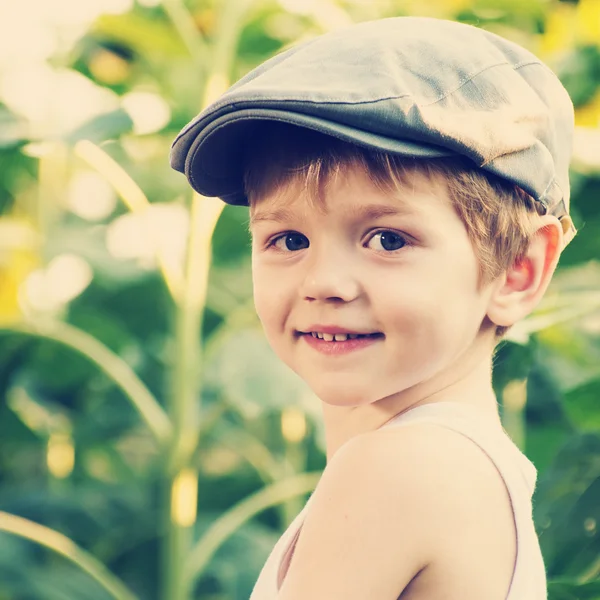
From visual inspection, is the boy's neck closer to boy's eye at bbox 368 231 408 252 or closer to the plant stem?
boy's eye at bbox 368 231 408 252

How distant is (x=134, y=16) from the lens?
1.67m

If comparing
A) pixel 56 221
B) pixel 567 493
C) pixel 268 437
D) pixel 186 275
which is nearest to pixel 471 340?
pixel 567 493

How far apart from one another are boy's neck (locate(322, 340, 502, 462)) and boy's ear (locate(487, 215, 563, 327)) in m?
0.04

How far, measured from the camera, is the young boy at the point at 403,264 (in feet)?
2.00

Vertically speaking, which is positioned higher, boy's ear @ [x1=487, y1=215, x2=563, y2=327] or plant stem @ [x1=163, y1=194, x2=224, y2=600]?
boy's ear @ [x1=487, y1=215, x2=563, y2=327]

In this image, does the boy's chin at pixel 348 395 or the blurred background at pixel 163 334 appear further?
the blurred background at pixel 163 334

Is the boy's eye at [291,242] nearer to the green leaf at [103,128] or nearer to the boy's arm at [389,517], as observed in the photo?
the boy's arm at [389,517]

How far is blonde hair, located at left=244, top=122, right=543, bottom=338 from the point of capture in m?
0.65

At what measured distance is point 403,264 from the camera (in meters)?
0.65

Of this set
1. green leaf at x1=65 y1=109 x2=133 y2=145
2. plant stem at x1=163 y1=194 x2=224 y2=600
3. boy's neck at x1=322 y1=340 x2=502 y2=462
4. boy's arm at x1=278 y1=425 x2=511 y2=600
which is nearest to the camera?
boy's arm at x1=278 y1=425 x2=511 y2=600

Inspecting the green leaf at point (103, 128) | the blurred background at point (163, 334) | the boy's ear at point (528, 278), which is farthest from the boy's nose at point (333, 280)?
the green leaf at point (103, 128)

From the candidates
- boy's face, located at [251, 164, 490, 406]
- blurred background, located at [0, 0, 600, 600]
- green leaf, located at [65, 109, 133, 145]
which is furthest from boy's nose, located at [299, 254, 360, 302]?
green leaf, located at [65, 109, 133, 145]

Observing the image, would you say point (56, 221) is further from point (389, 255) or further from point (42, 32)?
point (389, 255)

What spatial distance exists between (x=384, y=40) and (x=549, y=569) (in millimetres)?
673
